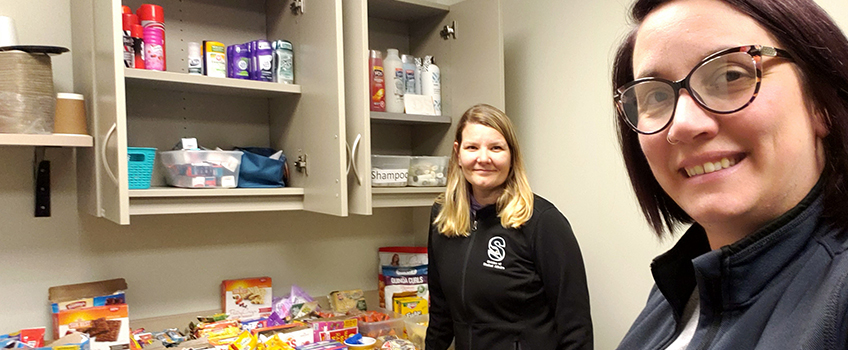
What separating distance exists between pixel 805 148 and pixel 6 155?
2.11m

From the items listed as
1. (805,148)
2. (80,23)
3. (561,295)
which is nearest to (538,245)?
(561,295)

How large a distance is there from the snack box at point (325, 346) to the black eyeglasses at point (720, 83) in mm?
1487

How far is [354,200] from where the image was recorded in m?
1.80

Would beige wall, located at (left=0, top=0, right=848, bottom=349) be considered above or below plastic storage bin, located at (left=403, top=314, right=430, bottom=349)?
above

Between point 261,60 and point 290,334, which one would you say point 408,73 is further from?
point 290,334

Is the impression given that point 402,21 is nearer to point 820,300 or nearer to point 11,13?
point 11,13

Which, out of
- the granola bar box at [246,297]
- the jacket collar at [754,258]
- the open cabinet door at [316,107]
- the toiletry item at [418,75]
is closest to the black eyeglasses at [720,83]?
the jacket collar at [754,258]

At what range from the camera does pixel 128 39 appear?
1.57 metres

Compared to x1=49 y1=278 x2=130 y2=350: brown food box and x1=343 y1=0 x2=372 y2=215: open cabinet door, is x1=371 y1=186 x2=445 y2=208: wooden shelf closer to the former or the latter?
x1=343 y1=0 x2=372 y2=215: open cabinet door

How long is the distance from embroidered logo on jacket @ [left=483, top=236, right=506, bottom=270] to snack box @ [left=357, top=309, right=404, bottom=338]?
0.60 meters

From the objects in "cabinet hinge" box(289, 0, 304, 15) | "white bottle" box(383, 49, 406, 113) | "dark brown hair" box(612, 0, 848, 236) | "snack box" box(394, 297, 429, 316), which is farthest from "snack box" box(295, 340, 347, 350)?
"dark brown hair" box(612, 0, 848, 236)

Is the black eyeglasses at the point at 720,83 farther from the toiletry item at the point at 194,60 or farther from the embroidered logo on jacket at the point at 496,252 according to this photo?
the toiletry item at the point at 194,60

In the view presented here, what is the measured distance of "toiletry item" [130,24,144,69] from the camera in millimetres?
1595

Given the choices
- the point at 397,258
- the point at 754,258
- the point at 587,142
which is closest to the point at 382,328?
the point at 397,258
